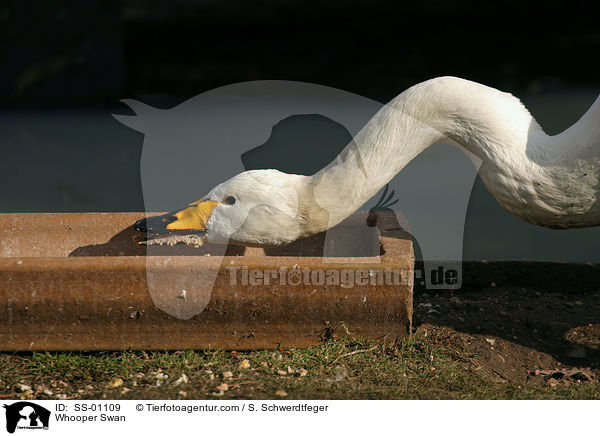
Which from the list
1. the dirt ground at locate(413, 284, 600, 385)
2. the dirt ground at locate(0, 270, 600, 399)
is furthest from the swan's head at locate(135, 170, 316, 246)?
the dirt ground at locate(413, 284, 600, 385)

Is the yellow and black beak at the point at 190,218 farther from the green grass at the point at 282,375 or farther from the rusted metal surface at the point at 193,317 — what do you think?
the green grass at the point at 282,375

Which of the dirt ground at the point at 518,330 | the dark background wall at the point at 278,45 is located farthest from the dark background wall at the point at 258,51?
the dirt ground at the point at 518,330

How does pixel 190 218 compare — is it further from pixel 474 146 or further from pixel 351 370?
pixel 474 146

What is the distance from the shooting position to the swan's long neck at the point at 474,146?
312cm

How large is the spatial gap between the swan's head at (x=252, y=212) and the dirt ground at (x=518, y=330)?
85 centimetres

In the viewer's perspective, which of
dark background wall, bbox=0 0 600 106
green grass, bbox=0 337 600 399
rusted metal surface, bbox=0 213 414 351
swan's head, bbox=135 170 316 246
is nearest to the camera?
green grass, bbox=0 337 600 399

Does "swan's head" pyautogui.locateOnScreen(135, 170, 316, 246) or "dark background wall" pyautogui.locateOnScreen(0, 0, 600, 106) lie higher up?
"dark background wall" pyautogui.locateOnScreen(0, 0, 600, 106)

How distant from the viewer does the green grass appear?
9.93 ft

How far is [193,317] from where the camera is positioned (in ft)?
10.6

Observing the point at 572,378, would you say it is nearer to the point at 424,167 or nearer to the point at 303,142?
the point at 424,167

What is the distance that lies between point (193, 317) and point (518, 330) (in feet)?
5.49

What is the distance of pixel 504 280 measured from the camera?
4.34 m

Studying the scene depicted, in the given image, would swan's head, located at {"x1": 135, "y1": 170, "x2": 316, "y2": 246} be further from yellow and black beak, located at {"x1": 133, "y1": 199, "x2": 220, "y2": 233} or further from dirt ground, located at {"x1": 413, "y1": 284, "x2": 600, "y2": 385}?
dirt ground, located at {"x1": 413, "y1": 284, "x2": 600, "y2": 385}

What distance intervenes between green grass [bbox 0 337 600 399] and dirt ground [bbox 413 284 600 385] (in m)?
0.09
